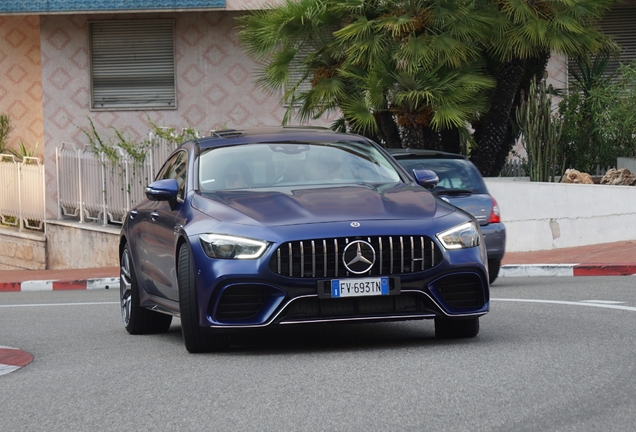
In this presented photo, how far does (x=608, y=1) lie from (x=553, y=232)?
14.7 ft

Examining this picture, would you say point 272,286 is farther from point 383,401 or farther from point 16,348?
point 16,348

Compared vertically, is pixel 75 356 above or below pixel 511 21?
below

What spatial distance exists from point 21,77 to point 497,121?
11290 mm

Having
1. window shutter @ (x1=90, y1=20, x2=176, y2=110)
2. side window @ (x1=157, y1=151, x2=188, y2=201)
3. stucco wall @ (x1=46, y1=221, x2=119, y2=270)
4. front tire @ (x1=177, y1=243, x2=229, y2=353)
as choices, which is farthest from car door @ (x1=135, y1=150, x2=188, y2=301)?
window shutter @ (x1=90, y1=20, x2=176, y2=110)

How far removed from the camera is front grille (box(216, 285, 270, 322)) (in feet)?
26.7

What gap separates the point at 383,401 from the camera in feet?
21.0

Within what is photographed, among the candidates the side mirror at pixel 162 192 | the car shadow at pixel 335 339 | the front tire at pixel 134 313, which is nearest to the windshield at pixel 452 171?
the car shadow at pixel 335 339

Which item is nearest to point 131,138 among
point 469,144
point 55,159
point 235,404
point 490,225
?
point 55,159

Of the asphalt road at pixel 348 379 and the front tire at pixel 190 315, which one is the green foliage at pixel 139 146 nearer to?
the asphalt road at pixel 348 379

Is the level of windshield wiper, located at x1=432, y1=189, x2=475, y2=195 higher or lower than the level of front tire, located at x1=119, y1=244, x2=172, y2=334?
higher

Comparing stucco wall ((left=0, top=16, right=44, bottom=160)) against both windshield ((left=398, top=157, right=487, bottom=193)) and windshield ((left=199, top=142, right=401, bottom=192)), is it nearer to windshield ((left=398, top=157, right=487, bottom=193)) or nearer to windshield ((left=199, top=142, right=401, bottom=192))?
windshield ((left=398, top=157, right=487, bottom=193))

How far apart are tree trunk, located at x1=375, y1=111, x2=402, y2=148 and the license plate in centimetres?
1331

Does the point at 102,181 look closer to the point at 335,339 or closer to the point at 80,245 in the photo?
the point at 80,245

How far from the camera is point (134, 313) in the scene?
1048 cm
